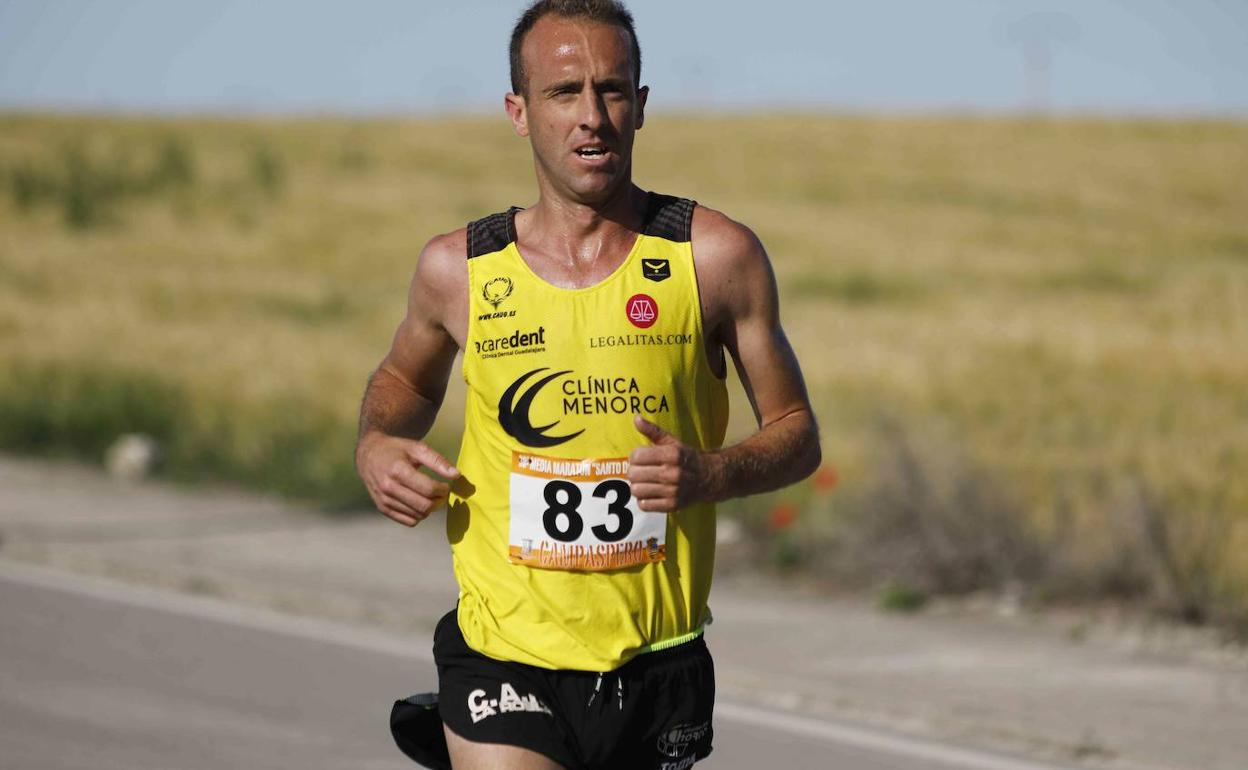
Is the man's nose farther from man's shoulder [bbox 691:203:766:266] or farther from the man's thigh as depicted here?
the man's thigh

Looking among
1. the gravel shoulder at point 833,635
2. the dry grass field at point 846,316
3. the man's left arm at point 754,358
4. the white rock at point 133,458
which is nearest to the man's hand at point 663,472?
the man's left arm at point 754,358

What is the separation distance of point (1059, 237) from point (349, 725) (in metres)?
28.7

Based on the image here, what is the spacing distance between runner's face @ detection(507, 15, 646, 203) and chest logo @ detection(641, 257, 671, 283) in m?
0.15

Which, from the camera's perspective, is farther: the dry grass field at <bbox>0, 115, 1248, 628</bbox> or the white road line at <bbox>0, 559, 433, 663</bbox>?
the dry grass field at <bbox>0, 115, 1248, 628</bbox>

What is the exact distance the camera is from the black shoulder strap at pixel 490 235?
12.6 ft

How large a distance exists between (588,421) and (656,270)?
0.31m

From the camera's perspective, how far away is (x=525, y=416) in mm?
3736

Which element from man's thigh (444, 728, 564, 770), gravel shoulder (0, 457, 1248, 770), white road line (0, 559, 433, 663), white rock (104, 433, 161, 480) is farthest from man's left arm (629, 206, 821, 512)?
white rock (104, 433, 161, 480)

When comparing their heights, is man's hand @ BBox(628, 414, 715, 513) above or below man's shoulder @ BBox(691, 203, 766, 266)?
below

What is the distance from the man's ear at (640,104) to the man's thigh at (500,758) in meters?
1.17

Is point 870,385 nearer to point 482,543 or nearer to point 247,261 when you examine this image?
point 482,543

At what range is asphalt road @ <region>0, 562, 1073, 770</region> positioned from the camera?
6.79 m

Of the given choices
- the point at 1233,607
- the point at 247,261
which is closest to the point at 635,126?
the point at 1233,607

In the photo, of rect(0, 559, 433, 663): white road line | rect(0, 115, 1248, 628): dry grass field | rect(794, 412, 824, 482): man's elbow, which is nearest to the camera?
rect(794, 412, 824, 482): man's elbow
